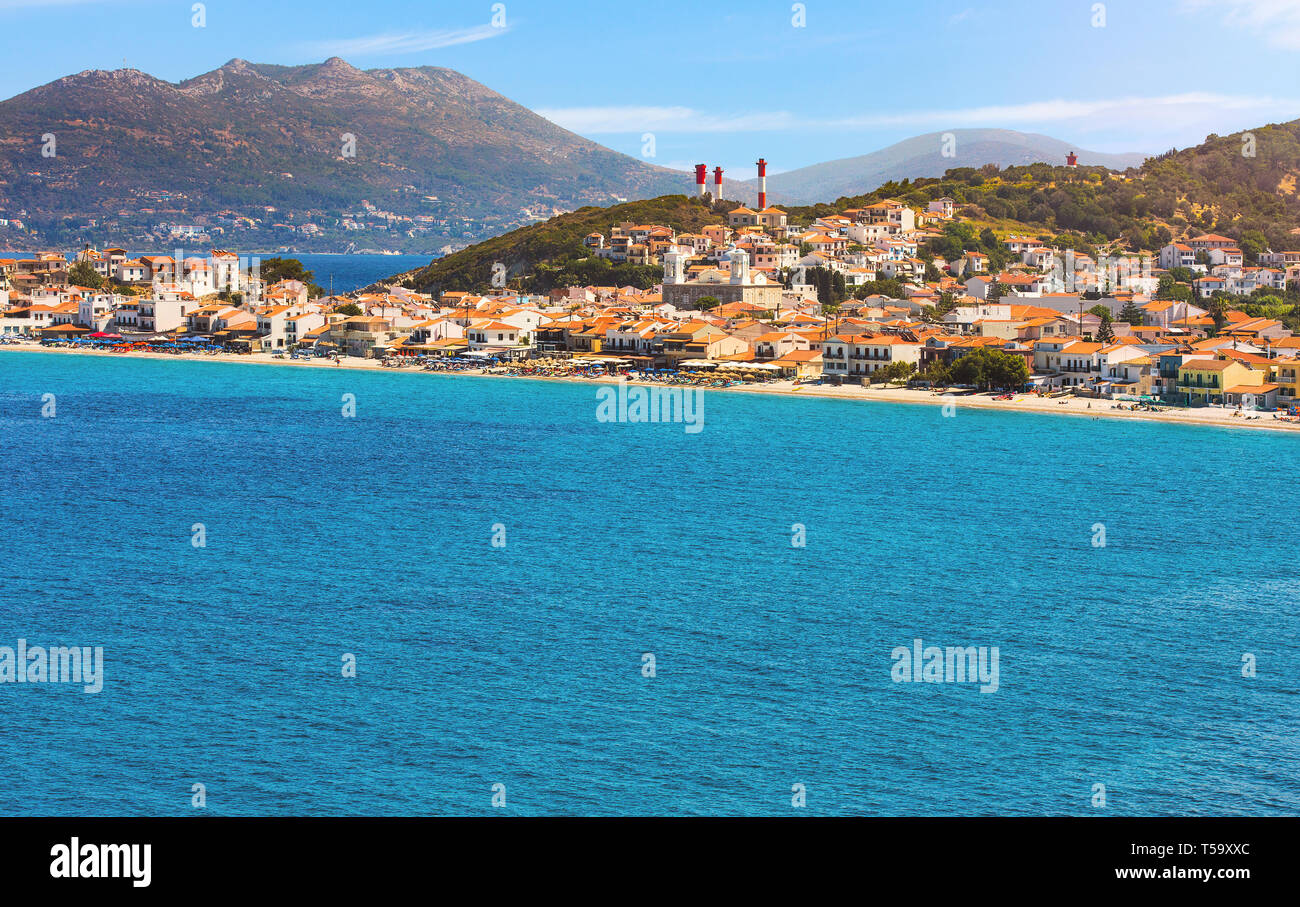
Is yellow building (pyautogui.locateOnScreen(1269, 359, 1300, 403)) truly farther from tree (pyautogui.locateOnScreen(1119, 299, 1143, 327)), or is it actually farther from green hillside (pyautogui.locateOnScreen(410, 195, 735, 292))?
green hillside (pyautogui.locateOnScreen(410, 195, 735, 292))

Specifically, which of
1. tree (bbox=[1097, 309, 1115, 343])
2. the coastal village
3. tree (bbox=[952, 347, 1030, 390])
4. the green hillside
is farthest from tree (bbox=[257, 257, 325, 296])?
tree (bbox=[1097, 309, 1115, 343])

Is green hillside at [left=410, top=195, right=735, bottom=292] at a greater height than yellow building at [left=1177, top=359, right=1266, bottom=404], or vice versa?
green hillside at [left=410, top=195, right=735, bottom=292]

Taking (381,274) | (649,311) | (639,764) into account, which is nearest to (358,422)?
(649,311)

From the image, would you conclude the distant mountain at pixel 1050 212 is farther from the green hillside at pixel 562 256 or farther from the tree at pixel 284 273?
the tree at pixel 284 273

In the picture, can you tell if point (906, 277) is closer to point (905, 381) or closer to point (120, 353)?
point (905, 381)

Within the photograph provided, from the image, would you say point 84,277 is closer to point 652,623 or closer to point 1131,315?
point 1131,315

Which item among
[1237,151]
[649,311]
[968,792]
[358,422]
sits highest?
[1237,151]

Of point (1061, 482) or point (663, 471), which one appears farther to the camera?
point (663, 471)
